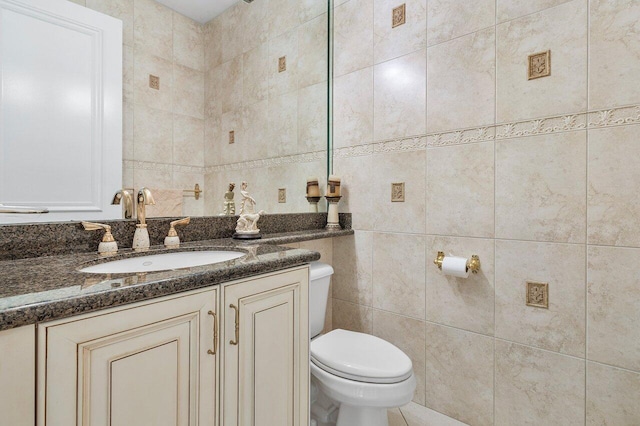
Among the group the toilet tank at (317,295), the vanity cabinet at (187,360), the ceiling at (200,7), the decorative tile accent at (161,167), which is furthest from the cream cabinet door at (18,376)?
the ceiling at (200,7)

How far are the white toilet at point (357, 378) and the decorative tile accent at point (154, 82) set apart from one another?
105 cm

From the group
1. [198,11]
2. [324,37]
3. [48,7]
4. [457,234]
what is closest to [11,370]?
[48,7]

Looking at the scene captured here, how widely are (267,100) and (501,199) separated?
127 cm

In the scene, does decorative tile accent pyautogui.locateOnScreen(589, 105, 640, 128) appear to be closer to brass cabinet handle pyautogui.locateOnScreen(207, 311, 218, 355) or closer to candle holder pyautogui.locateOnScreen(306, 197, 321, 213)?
candle holder pyautogui.locateOnScreen(306, 197, 321, 213)

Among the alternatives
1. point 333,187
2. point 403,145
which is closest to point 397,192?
point 403,145

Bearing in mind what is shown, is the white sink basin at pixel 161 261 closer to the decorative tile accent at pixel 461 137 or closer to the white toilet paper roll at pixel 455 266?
the white toilet paper roll at pixel 455 266

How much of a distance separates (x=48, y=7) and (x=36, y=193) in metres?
0.60

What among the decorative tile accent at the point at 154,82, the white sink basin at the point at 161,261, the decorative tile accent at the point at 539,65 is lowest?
the white sink basin at the point at 161,261

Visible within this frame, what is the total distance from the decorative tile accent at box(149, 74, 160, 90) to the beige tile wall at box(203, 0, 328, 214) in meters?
0.21

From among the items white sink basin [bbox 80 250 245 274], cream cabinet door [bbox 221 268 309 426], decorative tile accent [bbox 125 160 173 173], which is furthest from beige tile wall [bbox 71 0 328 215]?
cream cabinet door [bbox 221 268 309 426]

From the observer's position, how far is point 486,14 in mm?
1497

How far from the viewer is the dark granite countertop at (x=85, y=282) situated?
0.61 metres

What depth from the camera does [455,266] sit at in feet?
4.94

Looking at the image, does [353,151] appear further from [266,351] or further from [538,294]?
[266,351]
